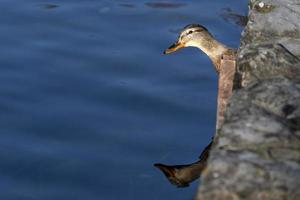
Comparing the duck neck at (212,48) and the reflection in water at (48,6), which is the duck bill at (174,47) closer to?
the duck neck at (212,48)

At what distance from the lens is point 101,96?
7.23 meters

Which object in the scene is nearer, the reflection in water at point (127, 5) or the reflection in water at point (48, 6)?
the reflection in water at point (48, 6)

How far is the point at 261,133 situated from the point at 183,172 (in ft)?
7.65

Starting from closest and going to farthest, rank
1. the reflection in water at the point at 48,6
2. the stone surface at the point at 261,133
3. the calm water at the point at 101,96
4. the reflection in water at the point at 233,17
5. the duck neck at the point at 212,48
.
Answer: the stone surface at the point at 261,133, the calm water at the point at 101,96, the duck neck at the point at 212,48, the reflection in water at the point at 233,17, the reflection in water at the point at 48,6

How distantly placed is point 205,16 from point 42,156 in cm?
363

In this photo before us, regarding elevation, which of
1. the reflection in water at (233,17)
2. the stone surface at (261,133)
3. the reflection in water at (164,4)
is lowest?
the reflection in water at (233,17)

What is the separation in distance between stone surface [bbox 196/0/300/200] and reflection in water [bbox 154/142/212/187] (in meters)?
1.29

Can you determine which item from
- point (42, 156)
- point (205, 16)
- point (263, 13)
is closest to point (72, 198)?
point (42, 156)

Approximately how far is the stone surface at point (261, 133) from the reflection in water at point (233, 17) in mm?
3959

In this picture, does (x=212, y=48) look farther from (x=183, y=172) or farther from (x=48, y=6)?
(x=48, y=6)

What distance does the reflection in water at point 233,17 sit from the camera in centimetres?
908

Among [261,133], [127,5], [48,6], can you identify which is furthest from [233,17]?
[261,133]

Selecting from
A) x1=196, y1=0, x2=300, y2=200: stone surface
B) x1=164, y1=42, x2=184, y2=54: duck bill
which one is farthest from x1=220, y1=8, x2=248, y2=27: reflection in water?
x1=196, y1=0, x2=300, y2=200: stone surface

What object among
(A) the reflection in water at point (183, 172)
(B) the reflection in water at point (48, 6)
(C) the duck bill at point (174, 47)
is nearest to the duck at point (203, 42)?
(C) the duck bill at point (174, 47)
